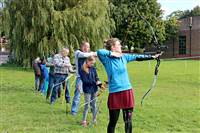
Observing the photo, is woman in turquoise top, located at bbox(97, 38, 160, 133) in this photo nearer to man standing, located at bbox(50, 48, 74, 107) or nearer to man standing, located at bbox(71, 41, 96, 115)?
man standing, located at bbox(71, 41, 96, 115)

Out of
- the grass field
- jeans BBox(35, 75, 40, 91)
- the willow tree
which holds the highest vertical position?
the willow tree

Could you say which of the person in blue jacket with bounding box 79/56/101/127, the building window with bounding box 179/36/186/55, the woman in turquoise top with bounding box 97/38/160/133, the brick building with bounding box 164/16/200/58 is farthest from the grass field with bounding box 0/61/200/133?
the building window with bounding box 179/36/186/55

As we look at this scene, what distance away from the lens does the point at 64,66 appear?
38.5 feet

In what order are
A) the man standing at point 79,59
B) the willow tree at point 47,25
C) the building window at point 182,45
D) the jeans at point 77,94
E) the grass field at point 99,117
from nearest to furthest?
the grass field at point 99,117 → the man standing at point 79,59 → the jeans at point 77,94 → the willow tree at point 47,25 → the building window at point 182,45

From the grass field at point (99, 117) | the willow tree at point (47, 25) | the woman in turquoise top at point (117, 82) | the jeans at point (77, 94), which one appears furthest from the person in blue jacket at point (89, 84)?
the willow tree at point (47, 25)

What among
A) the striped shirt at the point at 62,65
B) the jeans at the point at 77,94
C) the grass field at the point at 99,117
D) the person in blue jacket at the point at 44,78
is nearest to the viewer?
the grass field at the point at 99,117

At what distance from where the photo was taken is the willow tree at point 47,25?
29.8 m

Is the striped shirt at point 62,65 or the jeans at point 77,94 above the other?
the striped shirt at point 62,65

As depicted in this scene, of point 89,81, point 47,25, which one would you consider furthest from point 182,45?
point 89,81

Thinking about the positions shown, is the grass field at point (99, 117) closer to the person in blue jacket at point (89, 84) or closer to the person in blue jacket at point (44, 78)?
the person in blue jacket at point (89, 84)

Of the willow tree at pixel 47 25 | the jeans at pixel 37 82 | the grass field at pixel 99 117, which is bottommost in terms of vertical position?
the grass field at pixel 99 117

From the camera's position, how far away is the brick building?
2520 inches

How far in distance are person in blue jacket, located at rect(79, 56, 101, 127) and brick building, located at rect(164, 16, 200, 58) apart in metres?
56.1

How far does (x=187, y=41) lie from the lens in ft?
215
